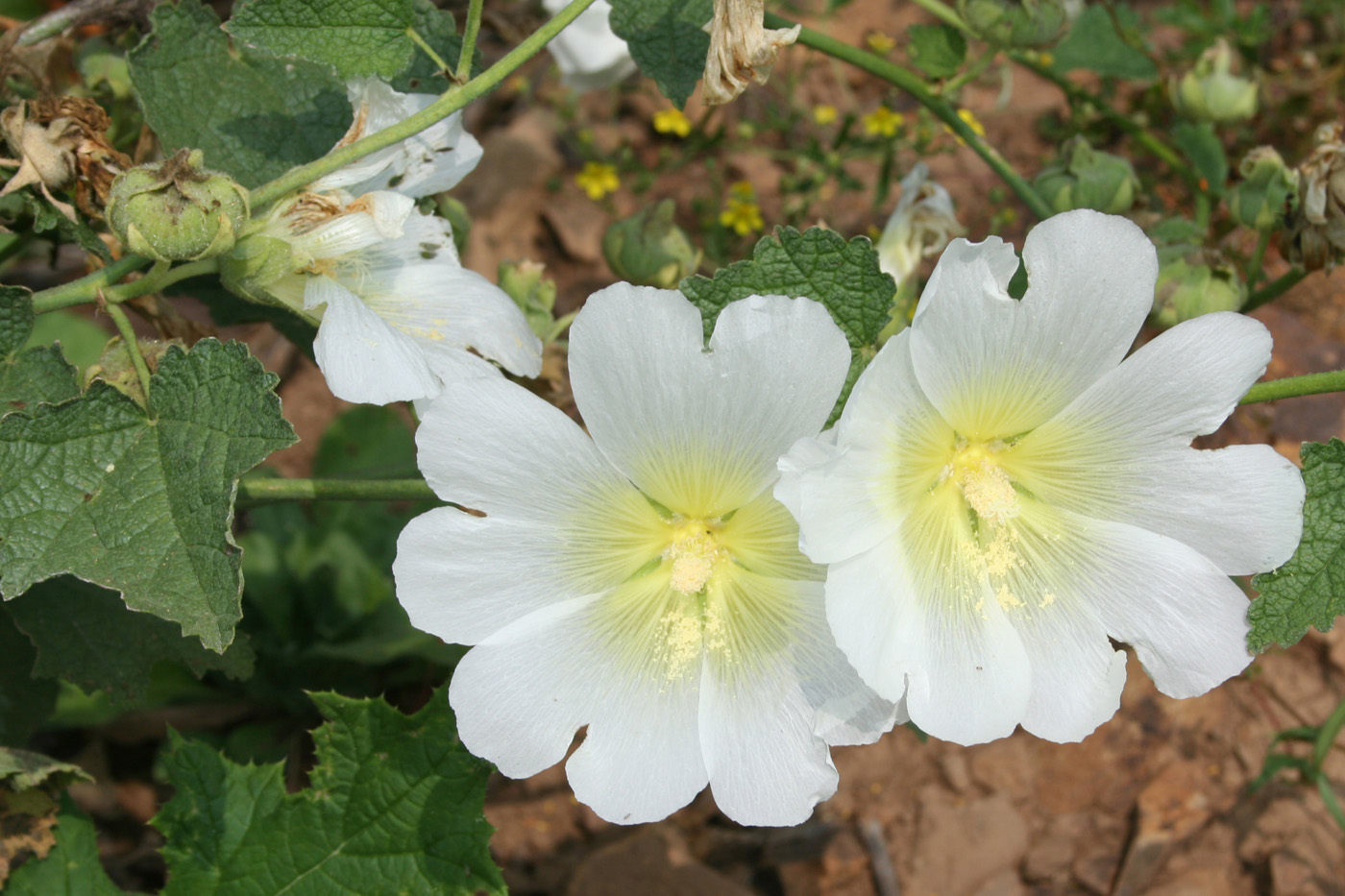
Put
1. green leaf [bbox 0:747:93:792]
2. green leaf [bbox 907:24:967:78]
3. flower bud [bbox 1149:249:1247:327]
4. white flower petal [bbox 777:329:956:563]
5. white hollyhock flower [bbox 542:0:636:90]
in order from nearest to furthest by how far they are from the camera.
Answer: white flower petal [bbox 777:329:956:563] → green leaf [bbox 0:747:93:792] → flower bud [bbox 1149:249:1247:327] → green leaf [bbox 907:24:967:78] → white hollyhock flower [bbox 542:0:636:90]

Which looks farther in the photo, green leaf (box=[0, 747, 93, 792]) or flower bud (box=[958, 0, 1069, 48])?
flower bud (box=[958, 0, 1069, 48])

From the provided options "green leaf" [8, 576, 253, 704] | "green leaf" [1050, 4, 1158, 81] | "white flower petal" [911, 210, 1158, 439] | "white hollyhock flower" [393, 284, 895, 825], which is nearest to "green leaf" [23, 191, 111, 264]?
"green leaf" [8, 576, 253, 704]

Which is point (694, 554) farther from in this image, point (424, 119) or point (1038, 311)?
point (424, 119)

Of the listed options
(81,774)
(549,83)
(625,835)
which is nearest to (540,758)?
(81,774)

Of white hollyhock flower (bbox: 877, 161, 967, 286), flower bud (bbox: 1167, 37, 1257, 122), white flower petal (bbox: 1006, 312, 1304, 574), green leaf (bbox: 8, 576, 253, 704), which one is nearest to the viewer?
white flower petal (bbox: 1006, 312, 1304, 574)

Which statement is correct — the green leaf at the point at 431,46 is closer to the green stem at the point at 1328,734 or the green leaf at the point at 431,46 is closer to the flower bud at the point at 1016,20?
the flower bud at the point at 1016,20

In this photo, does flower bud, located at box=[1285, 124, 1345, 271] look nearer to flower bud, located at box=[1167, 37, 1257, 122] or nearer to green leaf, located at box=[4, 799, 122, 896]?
flower bud, located at box=[1167, 37, 1257, 122]

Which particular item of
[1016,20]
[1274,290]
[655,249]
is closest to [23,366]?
[655,249]

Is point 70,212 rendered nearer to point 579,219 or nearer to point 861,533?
point 861,533
